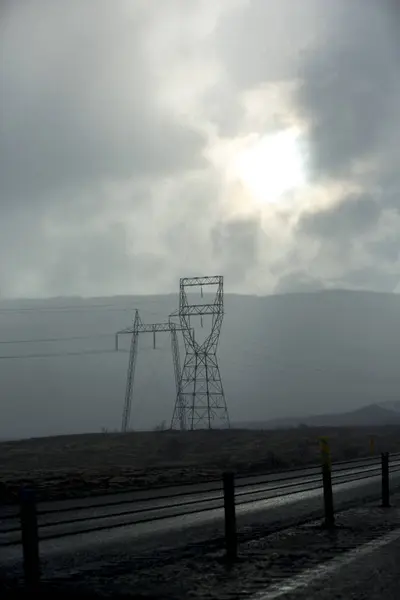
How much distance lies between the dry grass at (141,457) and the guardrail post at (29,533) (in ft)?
52.3

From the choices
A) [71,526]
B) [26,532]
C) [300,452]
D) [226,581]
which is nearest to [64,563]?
[226,581]

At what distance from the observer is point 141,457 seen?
181 feet

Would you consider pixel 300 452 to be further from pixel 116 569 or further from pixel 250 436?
pixel 116 569

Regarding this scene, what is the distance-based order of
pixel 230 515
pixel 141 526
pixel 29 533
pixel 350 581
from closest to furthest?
pixel 29 533, pixel 350 581, pixel 230 515, pixel 141 526

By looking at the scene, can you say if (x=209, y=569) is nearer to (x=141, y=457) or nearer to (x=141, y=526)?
(x=141, y=526)

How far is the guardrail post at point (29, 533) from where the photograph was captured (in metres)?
7.77

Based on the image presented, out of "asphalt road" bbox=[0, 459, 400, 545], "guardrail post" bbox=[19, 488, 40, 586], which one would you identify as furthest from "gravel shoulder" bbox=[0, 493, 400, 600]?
"asphalt road" bbox=[0, 459, 400, 545]

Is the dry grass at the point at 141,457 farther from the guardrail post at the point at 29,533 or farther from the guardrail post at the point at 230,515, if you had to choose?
the guardrail post at the point at 29,533

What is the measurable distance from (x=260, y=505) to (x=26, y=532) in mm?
13068

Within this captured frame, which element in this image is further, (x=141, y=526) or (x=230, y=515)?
(x=141, y=526)

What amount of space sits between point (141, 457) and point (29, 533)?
4805 cm

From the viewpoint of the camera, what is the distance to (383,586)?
8797mm

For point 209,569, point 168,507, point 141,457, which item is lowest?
point 141,457

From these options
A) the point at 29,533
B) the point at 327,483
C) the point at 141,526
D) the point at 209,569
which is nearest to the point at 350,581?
the point at 209,569
